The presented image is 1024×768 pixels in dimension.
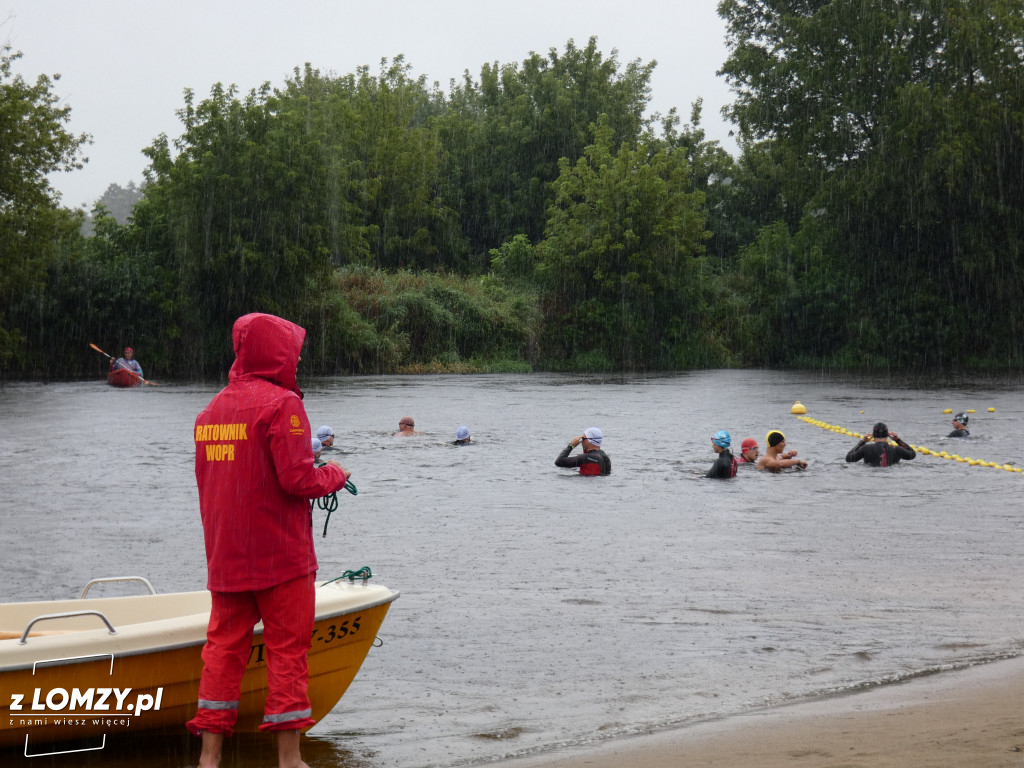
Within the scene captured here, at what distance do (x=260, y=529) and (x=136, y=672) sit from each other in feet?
3.44

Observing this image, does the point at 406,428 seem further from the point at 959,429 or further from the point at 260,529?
the point at 260,529

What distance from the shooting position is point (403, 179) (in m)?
68.2

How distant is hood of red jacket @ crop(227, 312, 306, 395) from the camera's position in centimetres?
481

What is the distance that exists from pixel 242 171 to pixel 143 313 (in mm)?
7304

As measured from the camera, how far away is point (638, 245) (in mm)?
53938

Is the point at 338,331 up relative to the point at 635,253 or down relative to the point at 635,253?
down

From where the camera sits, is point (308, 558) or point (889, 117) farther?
point (889, 117)

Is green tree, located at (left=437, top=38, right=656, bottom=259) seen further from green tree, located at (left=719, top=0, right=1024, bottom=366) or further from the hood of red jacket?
the hood of red jacket

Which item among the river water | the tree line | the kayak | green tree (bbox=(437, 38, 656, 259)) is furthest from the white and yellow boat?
green tree (bbox=(437, 38, 656, 259))

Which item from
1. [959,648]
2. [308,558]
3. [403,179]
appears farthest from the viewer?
[403,179]

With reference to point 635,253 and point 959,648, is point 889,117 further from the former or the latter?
point 959,648

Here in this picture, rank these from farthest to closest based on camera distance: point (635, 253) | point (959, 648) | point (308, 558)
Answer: point (635, 253)
point (959, 648)
point (308, 558)

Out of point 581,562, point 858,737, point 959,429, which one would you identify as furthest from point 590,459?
point 858,737

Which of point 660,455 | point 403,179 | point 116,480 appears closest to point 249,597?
point 116,480
